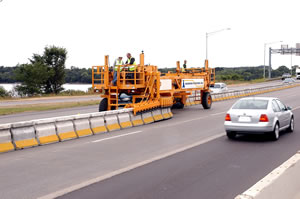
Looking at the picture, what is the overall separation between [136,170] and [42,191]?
221cm

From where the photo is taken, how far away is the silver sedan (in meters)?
11.7

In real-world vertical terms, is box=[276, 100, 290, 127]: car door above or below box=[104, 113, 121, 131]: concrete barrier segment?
above

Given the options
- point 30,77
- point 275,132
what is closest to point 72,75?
point 30,77

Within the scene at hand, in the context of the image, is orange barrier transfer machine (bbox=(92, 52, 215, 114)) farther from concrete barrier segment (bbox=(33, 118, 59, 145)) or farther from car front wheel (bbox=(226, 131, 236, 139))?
car front wheel (bbox=(226, 131, 236, 139))

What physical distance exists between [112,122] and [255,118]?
597 cm

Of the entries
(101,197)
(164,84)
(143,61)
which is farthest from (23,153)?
(164,84)

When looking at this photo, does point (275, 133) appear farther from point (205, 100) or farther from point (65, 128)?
point (205, 100)

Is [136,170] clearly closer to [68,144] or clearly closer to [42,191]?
[42,191]

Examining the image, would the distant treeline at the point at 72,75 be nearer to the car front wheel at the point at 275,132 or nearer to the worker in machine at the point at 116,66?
the worker in machine at the point at 116,66

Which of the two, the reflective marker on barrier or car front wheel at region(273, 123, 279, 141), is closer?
car front wheel at region(273, 123, 279, 141)

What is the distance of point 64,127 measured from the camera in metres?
12.9

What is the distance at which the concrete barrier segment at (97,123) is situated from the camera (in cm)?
1422

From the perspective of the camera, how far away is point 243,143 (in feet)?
38.7

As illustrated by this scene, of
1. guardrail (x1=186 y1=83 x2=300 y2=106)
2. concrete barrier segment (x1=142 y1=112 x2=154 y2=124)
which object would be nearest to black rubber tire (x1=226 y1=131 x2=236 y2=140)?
concrete barrier segment (x1=142 y1=112 x2=154 y2=124)
